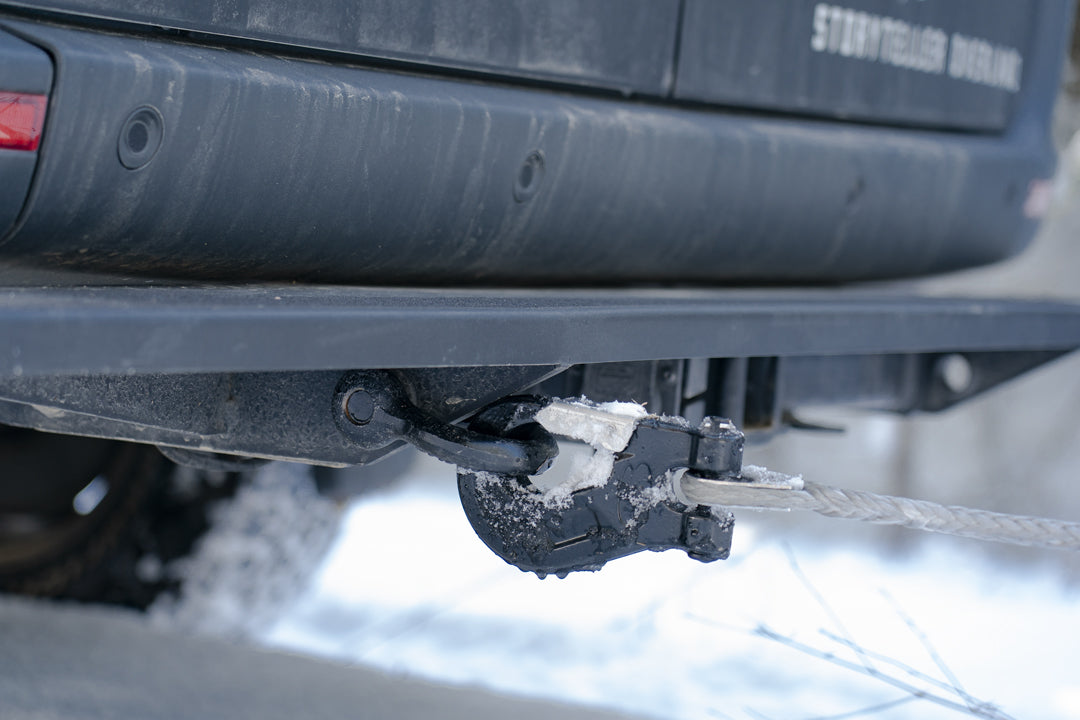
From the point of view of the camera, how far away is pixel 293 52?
1.56 metres

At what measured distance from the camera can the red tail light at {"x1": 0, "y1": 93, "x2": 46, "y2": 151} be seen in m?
1.27

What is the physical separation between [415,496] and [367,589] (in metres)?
1.38

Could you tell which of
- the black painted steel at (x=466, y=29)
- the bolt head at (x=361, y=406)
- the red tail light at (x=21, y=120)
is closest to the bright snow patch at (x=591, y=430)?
the bolt head at (x=361, y=406)

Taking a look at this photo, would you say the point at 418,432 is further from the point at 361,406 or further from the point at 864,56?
the point at 864,56

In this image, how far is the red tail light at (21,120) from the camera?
127 cm

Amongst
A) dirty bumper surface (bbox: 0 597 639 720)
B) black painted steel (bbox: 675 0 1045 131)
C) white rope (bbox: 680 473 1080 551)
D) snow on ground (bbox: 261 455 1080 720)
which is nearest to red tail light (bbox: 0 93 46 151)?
white rope (bbox: 680 473 1080 551)

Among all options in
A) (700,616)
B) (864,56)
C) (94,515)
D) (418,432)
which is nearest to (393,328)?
(418,432)

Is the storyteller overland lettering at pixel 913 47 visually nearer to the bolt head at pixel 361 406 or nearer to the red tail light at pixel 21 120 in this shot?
the bolt head at pixel 361 406

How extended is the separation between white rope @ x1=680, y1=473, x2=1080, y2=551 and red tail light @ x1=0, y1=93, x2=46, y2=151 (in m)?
0.79

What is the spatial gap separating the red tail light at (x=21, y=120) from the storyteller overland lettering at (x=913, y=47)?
4.39ft

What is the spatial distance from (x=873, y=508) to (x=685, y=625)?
2.59 metres

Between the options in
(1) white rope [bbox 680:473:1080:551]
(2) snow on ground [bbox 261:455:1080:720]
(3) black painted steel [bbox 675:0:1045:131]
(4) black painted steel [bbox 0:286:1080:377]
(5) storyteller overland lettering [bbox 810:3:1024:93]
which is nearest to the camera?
(4) black painted steel [bbox 0:286:1080:377]

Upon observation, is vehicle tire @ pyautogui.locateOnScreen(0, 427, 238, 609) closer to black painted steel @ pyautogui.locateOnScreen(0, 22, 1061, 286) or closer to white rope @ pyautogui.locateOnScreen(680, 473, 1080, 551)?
black painted steel @ pyautogui.locateOnScreen(0, 22, 1061, 286)

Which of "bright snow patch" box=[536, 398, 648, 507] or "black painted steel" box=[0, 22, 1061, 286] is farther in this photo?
"bright snow patch" box=[536, 398, 648, 507]
